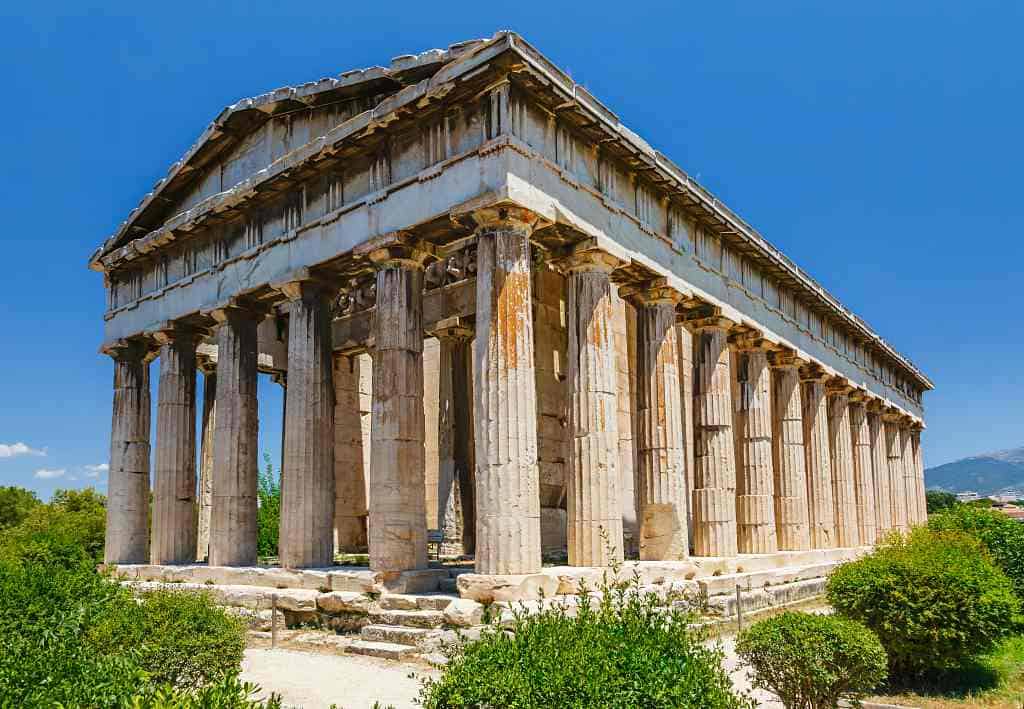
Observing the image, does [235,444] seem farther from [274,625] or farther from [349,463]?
[349,463]

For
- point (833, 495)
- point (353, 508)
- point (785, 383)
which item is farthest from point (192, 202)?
point (833, 495)

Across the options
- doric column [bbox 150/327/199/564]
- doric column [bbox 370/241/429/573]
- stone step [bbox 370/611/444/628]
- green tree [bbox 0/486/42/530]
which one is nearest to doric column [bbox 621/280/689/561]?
doric column [bbox 370/241/429/573]

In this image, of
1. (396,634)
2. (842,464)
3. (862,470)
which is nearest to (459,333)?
(396,634)

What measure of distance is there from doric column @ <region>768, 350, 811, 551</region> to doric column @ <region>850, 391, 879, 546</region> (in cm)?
537

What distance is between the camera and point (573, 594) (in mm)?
12664

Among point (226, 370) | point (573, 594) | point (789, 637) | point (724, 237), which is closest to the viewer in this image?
point (789, 637)

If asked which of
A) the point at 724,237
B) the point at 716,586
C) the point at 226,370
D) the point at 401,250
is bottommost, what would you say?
the point at 716,586

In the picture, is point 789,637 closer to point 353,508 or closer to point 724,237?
point 724,237

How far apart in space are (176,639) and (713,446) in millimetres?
12972

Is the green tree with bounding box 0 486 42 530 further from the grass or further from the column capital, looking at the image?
the grass

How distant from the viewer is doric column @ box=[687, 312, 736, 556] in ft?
59.5

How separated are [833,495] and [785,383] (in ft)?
20.1

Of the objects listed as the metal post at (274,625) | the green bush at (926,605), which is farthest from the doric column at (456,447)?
the green bush at (926,605)

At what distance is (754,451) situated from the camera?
21156 millimetres
